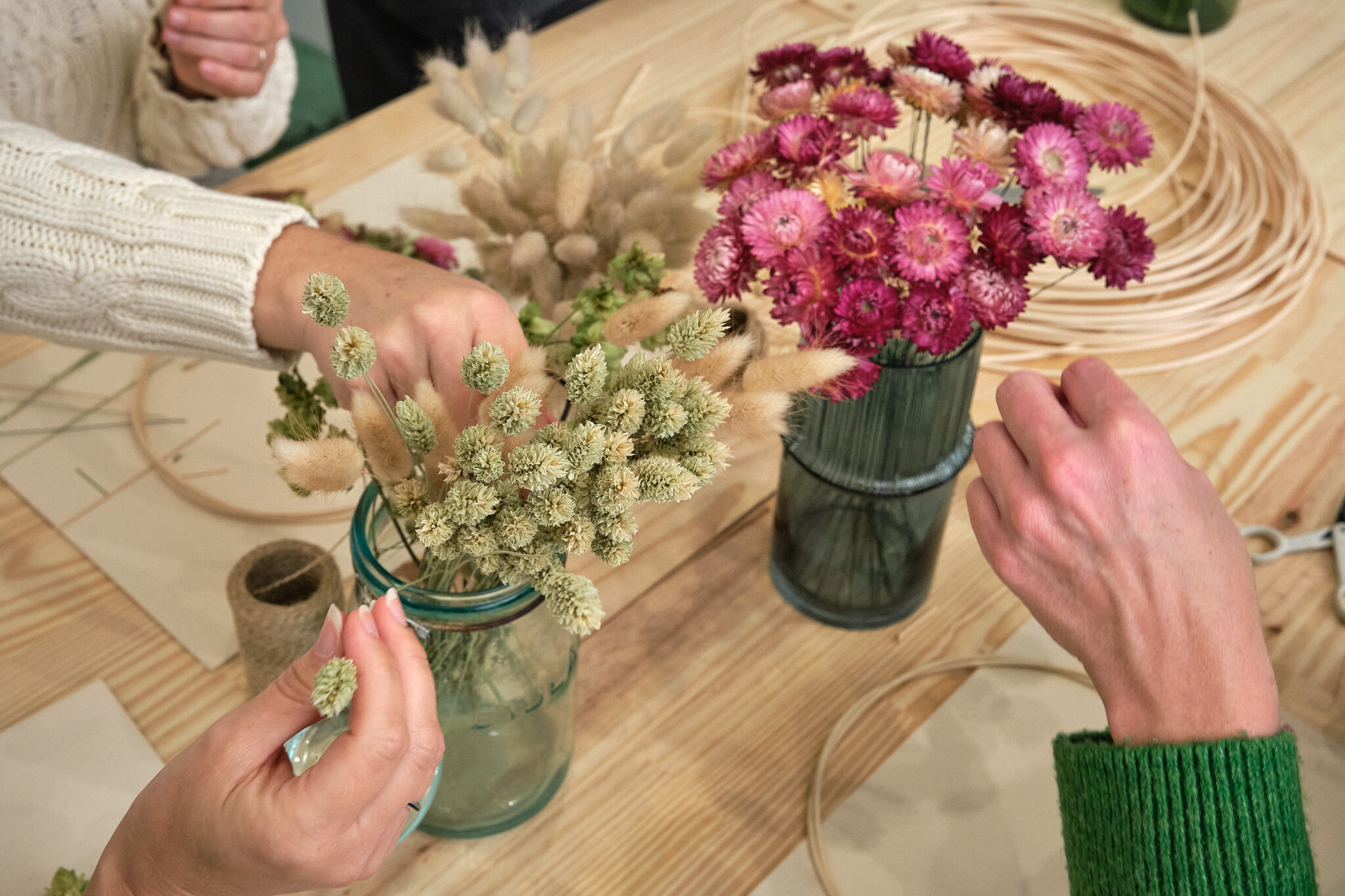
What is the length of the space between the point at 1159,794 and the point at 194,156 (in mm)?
1041

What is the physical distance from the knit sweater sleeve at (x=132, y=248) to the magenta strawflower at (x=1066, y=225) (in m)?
0.46

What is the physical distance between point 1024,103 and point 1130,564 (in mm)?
273

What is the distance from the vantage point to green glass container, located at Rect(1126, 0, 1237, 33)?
4.24 ft

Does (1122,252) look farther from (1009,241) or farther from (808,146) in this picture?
(808,146)

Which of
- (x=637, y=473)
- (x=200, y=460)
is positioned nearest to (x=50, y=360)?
(x=200, y=460)

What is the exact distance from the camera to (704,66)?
48.0 inches

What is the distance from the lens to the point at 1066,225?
555mm

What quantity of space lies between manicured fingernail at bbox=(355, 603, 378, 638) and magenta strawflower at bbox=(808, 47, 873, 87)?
1.41ft

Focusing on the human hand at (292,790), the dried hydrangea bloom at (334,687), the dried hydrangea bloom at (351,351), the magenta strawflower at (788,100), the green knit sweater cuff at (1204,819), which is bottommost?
the green knit sweater cuff at (1204,819)

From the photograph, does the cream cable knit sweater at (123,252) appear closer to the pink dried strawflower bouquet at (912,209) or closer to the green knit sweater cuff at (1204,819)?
the pink dried strawflower bouquet at (912,209)

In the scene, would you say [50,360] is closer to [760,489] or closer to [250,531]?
[250,531]

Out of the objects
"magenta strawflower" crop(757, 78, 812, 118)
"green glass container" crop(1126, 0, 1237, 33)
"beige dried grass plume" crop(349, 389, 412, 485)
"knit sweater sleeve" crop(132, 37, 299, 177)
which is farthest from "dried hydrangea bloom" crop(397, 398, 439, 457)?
"green glass container" crop(1126, 0, 1237, 33)

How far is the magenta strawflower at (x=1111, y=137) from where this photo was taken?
0.63m

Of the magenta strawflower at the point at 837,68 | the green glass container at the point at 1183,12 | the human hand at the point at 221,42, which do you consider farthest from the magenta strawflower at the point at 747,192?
the green glass container at the point at 1183,12
